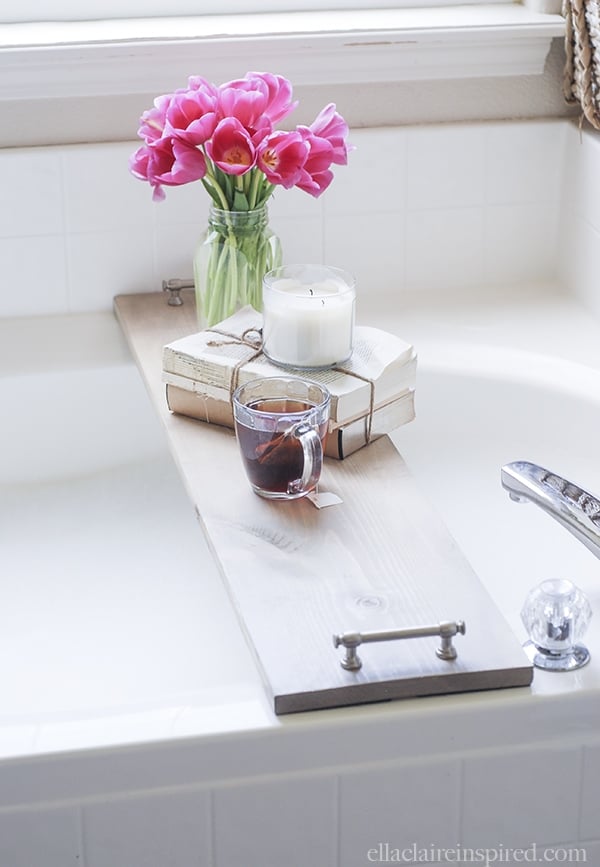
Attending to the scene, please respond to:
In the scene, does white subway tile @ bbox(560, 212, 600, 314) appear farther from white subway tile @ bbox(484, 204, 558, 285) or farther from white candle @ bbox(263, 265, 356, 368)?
white candle @ bbox(263, 265, 356, 368)

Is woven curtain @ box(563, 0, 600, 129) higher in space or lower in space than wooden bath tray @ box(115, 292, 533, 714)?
higher

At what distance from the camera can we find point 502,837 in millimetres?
1044

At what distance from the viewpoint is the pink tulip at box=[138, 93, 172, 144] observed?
1.44 m

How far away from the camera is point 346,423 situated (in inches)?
51.2

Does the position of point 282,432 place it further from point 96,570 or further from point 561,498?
point 96,570

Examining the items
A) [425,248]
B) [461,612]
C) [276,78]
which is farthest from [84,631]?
[425,248]

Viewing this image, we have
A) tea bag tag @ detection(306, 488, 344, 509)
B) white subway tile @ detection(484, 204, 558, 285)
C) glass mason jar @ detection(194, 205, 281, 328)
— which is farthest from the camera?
white subway tile @ detection(484, 204, 558, 285)

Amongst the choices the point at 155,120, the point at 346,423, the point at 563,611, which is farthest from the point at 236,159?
the point at 563,611

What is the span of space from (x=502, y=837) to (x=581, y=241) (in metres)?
1.05

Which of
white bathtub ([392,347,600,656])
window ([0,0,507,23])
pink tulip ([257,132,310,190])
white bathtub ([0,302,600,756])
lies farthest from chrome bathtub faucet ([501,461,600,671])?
window ([0,0,507,23])

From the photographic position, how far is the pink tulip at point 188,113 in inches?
55.2

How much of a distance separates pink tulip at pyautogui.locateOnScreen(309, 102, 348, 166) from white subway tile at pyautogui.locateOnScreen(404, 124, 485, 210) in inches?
15.2

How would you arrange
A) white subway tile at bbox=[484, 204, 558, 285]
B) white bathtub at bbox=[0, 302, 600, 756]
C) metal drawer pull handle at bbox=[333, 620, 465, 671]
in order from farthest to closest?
white subway tile at bbox=[484, 204, 558, 285]
white bathtub at bbox=[0, 302, 600, 756]
metal drawer pull handle at bbox=[333, 620, 465, 671]

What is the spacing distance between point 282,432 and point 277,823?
1.20 feet
